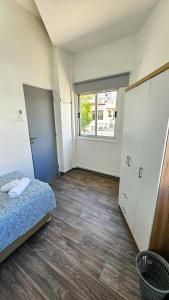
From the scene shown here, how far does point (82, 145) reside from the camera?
3541mm

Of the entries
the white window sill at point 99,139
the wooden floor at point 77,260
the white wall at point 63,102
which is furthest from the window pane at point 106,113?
the wooden floor at point 77,260

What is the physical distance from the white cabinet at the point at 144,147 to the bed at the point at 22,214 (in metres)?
1.11

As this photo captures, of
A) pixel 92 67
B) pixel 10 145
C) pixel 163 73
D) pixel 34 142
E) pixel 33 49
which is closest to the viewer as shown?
pixel 163 73

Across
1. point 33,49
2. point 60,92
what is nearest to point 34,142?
point 60,92

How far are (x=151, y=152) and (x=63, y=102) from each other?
241 centimetres

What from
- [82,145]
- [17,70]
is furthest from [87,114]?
[17,70]

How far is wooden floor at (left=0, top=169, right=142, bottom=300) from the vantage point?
1.18 metres

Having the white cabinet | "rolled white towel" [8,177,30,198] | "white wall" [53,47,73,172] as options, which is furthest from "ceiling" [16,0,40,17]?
"rolled white towel" [8,177,30,198]

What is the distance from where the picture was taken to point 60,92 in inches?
114

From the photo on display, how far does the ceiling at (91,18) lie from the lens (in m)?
1.71

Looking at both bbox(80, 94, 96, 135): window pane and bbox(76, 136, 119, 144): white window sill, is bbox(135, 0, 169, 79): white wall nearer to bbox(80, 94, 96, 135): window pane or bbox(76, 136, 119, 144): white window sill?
bbox(80, 94, 96, 135): window pane

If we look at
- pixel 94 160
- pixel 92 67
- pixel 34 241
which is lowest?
pixel 34 241

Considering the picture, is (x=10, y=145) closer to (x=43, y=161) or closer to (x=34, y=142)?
(x=34, y=142)

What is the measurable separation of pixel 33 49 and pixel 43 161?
2.15 metres
